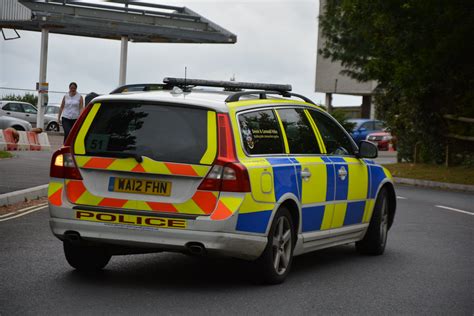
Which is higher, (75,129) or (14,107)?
(75,129)

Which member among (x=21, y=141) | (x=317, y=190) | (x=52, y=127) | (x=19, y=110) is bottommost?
(x=52, y=127)

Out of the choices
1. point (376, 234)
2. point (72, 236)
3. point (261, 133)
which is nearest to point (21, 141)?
point (376, 234)

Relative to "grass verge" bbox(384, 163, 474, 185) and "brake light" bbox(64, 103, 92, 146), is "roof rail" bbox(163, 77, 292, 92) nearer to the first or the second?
"brake light" bbox(64, 103, 92, 146)

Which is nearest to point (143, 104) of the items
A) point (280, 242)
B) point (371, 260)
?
point (280, 242)

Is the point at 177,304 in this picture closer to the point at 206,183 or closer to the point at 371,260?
the point at 206,183

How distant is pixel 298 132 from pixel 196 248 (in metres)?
2.05

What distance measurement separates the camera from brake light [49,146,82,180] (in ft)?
29.8

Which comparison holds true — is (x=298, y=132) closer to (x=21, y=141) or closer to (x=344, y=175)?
(x=344, y=175)

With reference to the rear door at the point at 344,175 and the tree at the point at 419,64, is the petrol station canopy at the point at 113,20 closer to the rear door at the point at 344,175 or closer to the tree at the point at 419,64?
the tree at the point at 419,64

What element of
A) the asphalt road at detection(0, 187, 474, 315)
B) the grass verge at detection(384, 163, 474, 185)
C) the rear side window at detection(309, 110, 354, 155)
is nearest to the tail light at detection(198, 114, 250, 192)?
the asphalt road at detection(0, 187, 474, 315)

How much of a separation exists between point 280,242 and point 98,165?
1630mm

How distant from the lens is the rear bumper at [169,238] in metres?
8.52

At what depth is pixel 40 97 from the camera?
1903 inches

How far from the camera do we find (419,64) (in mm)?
28891
